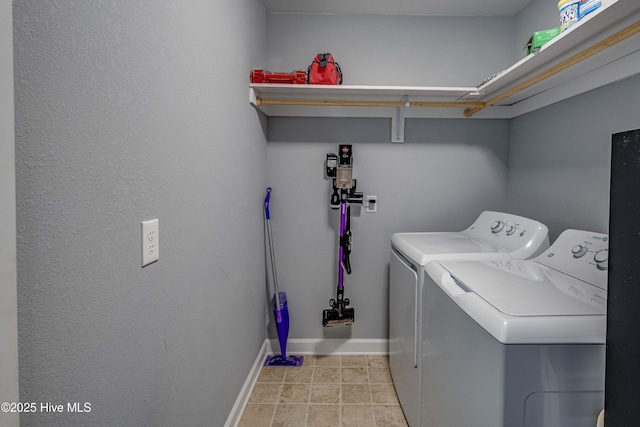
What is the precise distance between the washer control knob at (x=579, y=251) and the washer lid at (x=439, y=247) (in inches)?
11.0

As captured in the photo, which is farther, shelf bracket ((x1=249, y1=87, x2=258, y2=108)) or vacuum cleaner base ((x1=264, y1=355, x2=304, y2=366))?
vacuum cleaner base ((x1=264, y1=355, x2=304, y2=366))

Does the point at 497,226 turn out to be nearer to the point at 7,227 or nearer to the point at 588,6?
the point at 588,6

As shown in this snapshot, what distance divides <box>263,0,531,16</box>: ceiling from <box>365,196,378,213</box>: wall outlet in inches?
50.8

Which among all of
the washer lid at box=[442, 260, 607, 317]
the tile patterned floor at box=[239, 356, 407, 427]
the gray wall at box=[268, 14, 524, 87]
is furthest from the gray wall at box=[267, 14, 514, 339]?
the washer lid at box=[442, 260, 607, 317]

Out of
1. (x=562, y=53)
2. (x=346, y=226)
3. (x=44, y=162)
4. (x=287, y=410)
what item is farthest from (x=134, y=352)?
(x=562, y=53)

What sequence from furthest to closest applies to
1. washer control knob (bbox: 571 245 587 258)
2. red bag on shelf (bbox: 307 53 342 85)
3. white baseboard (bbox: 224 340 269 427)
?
red bag on shelf (bbox: 307 53 342 85) < white baseboard (bbox: 224 340 269 427) < washer control knob (bbox: 571 245 587 258)

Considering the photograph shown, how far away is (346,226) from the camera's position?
2.24 m

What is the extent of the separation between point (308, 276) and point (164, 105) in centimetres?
170

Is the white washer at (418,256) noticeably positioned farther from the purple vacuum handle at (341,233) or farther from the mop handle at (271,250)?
the mop handle at (271,250)

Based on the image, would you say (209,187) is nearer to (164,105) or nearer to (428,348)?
(164,105)

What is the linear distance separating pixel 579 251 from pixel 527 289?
1.42 ft

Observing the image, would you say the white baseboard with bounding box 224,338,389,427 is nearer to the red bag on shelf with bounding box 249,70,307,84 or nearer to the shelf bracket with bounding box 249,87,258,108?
the shelf bracket with bounding box 249,87,258,108

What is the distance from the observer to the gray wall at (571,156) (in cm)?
148

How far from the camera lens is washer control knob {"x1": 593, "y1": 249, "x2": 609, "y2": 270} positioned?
1154mm
